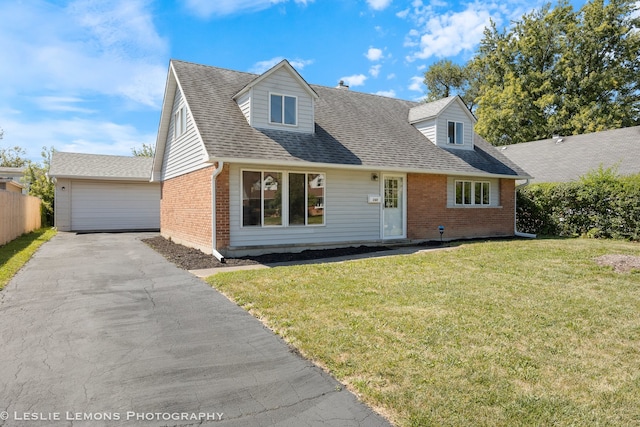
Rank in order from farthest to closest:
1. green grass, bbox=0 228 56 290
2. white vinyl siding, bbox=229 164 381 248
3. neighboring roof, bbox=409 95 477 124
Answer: neighboring roof, bbox=409 95 477 124 < white vinyl siding, bbox=229 164 381 248 < green grass, bbox=0 228 56 290

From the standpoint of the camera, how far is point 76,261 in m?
10.4

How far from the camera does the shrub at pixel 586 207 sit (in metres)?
14.4

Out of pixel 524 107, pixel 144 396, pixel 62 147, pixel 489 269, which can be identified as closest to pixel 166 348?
pixel 144 396

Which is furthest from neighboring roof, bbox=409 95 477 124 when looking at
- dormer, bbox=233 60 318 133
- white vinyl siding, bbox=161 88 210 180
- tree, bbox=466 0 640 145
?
tree, bbox=466 0 640 145

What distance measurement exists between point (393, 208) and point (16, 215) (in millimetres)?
15284

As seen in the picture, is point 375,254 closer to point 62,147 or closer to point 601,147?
point 601,147

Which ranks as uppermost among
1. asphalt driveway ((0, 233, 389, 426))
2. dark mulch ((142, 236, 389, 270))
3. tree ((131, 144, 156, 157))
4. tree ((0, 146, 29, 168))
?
tree ((131, 144, 156, 157))

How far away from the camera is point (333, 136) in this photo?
13461mm

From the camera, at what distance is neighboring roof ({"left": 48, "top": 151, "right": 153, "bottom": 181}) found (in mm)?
20266

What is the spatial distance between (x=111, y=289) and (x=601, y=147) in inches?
989

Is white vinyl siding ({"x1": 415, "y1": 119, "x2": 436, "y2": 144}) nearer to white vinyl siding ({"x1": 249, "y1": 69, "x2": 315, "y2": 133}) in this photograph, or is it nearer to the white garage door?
white vinyl siding ({"x1": 249, "y1": 69, "x2": 315, "y2": 133})

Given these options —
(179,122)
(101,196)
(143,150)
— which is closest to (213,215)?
(179,122)

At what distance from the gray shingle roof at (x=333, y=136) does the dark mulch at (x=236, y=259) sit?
276 cm

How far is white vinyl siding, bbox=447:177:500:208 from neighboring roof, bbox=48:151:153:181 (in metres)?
16.3
